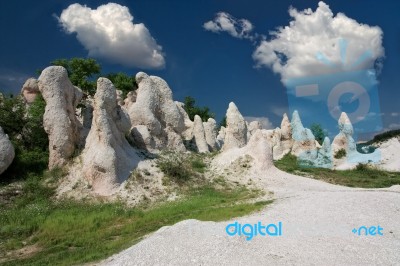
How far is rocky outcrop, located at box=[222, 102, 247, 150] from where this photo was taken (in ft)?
84.1

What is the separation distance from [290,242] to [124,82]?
92.3ft

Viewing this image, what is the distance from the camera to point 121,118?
18.6 meters

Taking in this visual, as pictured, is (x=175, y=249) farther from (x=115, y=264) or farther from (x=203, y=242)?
(x=115, y=264)

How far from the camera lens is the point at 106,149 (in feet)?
53.2

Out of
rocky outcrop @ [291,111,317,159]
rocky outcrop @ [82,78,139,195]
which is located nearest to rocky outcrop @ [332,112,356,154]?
rocky outcrop @ [291,111,317,159]

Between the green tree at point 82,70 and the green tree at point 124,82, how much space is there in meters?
2.09

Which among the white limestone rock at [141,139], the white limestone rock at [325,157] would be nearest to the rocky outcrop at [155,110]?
the white limestone rock at [141,139]

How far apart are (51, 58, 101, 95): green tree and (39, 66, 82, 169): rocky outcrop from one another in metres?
14.8

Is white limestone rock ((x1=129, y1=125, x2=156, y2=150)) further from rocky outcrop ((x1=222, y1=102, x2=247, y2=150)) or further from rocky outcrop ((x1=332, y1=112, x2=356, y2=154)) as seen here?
rocky outcrop ((x1=332, y1=112, x2=356, y2=154))

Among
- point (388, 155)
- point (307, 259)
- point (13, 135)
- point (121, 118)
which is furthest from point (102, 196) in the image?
point (388, 155)

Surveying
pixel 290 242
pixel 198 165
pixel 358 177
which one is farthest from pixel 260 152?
pixel 290 242

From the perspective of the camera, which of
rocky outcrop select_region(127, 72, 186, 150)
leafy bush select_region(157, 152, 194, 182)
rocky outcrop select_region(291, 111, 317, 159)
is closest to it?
leafy bush select_region(157, 152, 194, 182)

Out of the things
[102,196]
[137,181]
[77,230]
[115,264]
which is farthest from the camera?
[137,181]

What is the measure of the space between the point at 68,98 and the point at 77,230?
843 centimetres
